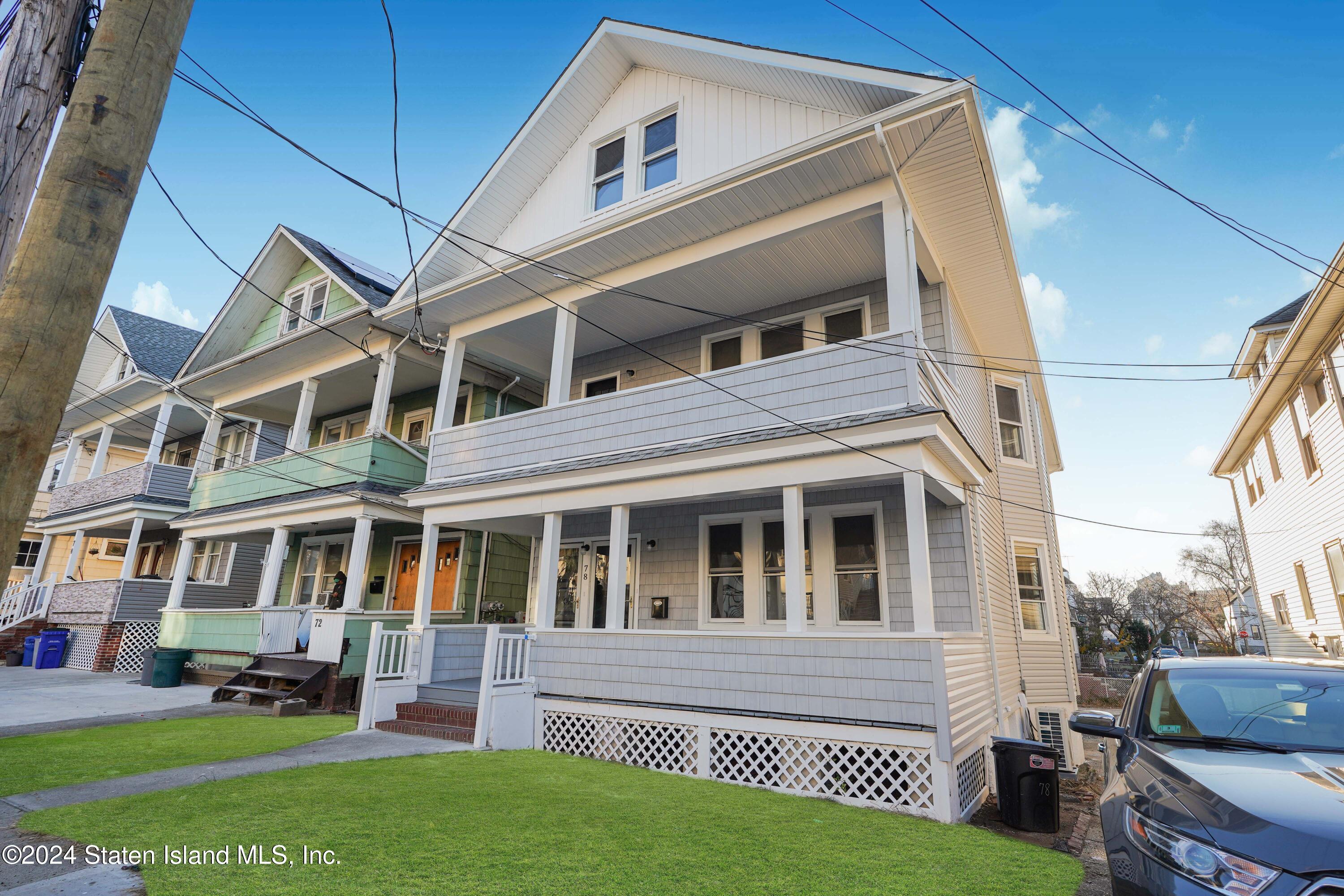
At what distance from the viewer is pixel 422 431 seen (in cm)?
1684

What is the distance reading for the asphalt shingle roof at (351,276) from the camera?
15203 mm

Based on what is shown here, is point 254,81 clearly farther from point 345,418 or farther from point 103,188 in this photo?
point 345,418

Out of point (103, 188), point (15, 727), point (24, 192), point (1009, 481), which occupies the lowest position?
point (15, 727)

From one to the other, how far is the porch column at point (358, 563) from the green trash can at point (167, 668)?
5.21 metres

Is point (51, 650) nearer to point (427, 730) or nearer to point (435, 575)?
point (435, 575)

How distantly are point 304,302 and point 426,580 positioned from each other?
9911 millimetres

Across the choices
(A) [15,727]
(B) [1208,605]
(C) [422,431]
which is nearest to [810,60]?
(C) [422,431]

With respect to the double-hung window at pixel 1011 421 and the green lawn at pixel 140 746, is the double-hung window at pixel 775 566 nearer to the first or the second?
the double-hung window at pixel 1011 421

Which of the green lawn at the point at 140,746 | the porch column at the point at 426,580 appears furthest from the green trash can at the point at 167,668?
the porch column at the point at 426,580

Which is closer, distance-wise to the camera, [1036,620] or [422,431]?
[1036,620]

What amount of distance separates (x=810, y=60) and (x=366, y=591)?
48.8 feet

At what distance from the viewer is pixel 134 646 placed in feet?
61.7

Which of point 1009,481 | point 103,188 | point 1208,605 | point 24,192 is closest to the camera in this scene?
point 103,188

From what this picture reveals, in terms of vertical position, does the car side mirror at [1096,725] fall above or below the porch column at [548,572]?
below
